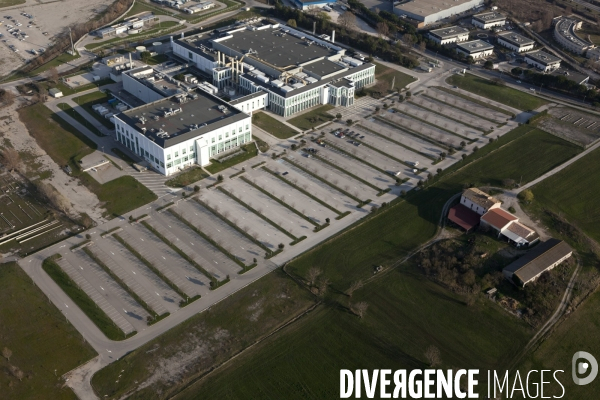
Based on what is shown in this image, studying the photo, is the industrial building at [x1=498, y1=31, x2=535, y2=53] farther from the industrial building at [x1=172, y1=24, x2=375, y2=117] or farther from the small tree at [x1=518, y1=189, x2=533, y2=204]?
the small tree at [x1=518, y1=189, x2=533, y2=204]

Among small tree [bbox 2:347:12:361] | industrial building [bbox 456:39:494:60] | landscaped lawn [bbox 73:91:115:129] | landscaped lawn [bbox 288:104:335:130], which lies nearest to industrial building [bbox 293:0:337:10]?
industrial building [bbox 456:39:494:60]

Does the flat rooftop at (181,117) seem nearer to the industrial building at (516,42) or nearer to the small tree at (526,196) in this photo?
the small tree at (526,196)

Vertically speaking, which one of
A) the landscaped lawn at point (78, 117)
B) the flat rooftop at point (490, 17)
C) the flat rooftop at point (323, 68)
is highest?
the flat rooftop at point (323, 68)

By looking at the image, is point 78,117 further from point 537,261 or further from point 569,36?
point 569,36

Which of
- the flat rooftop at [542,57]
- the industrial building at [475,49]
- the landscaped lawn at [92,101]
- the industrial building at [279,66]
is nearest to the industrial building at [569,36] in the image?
the flat rooftop at [542,57]

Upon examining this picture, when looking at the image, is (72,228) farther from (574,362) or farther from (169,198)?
(574,362)

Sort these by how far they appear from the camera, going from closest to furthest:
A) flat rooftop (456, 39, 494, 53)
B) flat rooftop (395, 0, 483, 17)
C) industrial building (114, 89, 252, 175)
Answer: industrial building (114, 89, 252, 175) < flat rooftop (456, 39, 494, 53) < flat rooftop (395, 0, 483, 17)
